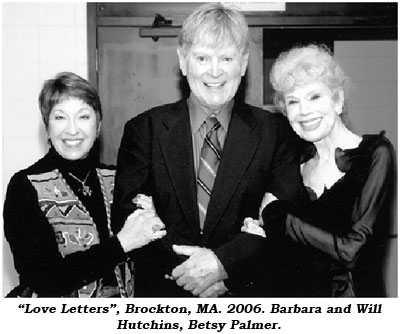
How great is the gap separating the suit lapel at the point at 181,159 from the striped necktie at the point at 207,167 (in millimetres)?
19

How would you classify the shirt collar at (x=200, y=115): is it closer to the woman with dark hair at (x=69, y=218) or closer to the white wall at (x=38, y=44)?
the woman with dark hair at (x=69, y=218)

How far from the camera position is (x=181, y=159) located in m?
1.38

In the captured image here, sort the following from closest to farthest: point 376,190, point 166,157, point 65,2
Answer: point 376,190
point 166,157
point 65,2

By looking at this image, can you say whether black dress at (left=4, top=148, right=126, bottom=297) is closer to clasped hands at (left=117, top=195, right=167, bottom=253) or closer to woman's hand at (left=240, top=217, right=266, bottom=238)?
clasped hands at (left=117, top=195, right=167, bottom=253)

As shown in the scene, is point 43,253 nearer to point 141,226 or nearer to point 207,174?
point 141,226

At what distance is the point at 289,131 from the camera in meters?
1.42

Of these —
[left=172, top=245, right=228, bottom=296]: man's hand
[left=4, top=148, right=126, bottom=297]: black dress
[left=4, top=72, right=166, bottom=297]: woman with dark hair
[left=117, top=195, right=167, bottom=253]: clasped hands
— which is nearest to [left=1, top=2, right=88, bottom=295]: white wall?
[left=4, top=72, right=166, bottom=297]: woman with dark hair

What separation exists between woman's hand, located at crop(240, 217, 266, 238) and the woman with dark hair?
212 mm

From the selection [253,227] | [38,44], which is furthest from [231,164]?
[38,44]

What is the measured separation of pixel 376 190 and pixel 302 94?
0.97ft

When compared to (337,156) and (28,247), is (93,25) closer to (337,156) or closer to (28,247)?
(28,247)

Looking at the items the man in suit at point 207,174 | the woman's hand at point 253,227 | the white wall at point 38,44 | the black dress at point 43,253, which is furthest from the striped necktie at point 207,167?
the white wall at point 38,44

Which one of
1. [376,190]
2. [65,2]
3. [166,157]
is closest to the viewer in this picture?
[376,190]
